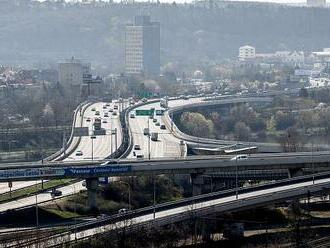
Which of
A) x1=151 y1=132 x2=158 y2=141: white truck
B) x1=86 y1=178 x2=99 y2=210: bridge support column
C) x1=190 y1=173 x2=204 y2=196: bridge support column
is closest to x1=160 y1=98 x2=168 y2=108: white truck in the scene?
x1=151 y1=132 x2=158 y2=141: white truck

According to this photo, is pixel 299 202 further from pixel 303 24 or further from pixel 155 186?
pixel 303 24

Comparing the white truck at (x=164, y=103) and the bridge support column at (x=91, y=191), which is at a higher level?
the white truck at (x=164, y=103)

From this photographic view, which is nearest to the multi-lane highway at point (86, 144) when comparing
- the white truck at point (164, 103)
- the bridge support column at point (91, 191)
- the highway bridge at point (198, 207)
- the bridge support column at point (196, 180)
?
the bridge support column at point (91, 191)

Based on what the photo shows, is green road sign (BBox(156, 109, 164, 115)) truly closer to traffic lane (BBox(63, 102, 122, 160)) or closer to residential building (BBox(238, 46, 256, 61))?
traffic lane (BBox(63, 102, 122, 160))

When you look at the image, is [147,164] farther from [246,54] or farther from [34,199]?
[246,54]

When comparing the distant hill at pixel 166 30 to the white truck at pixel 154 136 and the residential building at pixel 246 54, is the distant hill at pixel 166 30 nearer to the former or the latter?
the residential building at pixel 246 54

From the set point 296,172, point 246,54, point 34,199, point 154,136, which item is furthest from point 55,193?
point 246,54
